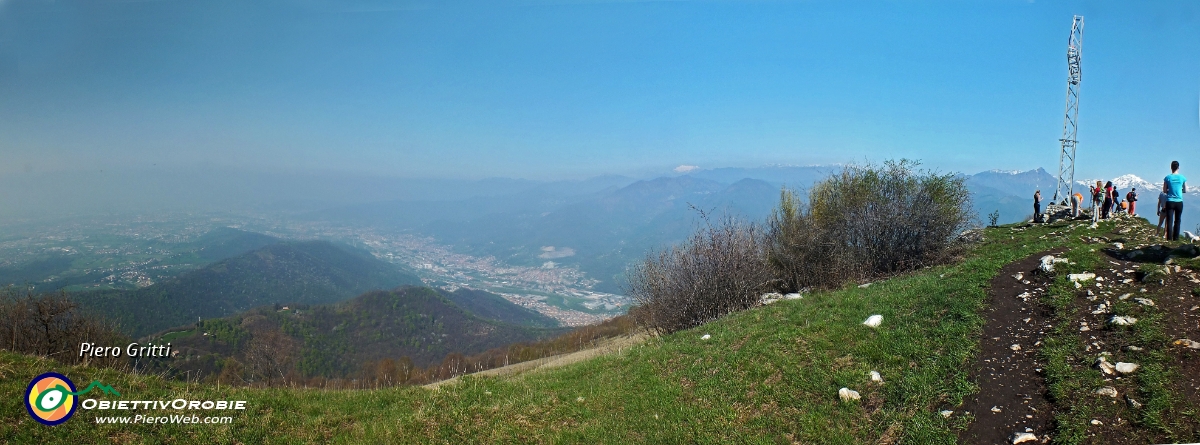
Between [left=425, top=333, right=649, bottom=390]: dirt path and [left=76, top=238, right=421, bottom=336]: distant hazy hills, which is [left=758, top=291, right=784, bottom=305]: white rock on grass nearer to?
[left=425, top=333, right=649, bottom=390]: dirt path

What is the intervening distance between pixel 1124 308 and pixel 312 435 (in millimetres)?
13427

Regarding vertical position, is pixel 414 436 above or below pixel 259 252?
above

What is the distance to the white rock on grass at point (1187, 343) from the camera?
643 centimetres

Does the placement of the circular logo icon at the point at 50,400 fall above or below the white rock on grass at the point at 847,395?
above

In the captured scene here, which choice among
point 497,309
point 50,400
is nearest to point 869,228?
point 50,400

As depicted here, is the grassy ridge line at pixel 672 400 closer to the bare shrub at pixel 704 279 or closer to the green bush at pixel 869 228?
the bare shrub at pixel 704 279

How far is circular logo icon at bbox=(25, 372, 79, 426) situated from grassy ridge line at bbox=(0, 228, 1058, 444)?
14cm

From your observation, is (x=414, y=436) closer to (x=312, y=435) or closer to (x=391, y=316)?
(x=312, y=435)

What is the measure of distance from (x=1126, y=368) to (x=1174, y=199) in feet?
38.3

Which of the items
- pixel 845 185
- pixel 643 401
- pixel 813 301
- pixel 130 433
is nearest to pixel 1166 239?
pixel 813 301

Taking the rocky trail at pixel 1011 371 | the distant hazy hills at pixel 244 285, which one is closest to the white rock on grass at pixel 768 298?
the rocky trail at pixel 1011 371

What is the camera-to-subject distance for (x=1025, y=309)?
9.38 metres

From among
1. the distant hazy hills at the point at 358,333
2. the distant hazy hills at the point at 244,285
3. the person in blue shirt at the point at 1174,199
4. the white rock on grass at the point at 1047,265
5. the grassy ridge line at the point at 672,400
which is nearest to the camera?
the grassy ridge line at the point at 672,400

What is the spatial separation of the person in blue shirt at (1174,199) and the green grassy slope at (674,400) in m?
7.76
